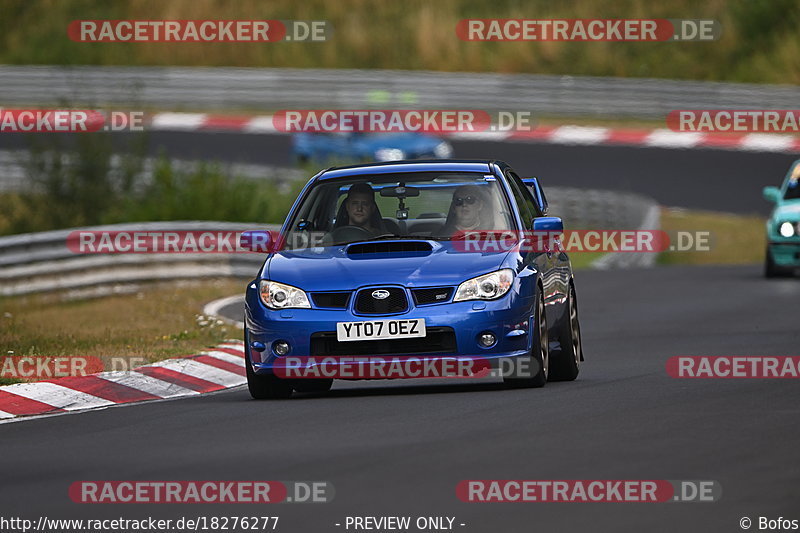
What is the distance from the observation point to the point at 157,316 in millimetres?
18672

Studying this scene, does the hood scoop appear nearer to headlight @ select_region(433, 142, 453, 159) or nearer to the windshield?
the windshield

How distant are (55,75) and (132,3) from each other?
33.4 ft

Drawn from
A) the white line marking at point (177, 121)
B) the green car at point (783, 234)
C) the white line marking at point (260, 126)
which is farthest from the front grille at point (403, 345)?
the white line marking at point (177, 121)

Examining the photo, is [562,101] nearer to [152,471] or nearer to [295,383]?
[295,383]

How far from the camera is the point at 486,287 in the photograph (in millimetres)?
10844

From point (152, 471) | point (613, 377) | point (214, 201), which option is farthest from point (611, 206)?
point (152, 471)

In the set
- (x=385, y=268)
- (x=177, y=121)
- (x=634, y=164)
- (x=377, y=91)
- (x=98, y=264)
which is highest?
(x=377, y=91)

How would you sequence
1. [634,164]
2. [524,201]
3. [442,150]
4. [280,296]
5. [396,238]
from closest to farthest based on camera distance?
1. [280,296]
2. [396,238]
3. [524,201]
4. [442,150]
5. [634,164]

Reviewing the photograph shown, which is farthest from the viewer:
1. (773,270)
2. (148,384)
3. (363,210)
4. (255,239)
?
(773,270)

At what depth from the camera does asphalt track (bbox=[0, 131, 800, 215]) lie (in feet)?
109

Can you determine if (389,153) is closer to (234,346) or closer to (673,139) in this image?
(673,139)

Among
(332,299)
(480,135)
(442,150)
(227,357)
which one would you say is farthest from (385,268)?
(480,135)

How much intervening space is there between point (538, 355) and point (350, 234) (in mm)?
1524

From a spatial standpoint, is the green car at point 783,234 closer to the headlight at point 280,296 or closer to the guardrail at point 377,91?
the headlight at point 280,296
